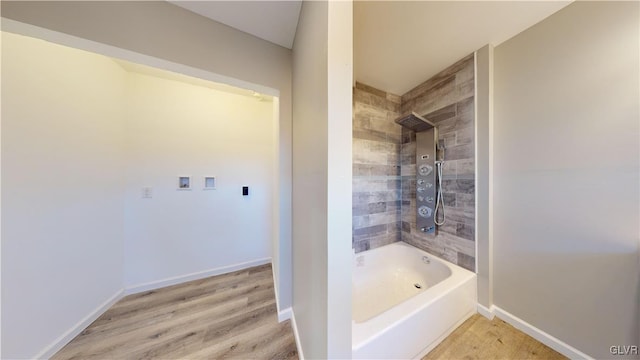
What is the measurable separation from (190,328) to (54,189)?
4.95ft

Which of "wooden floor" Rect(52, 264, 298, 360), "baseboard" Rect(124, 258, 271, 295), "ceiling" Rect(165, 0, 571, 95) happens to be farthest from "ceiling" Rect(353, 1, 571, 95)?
"baseboard" Rect(124, 258, 271, 295)

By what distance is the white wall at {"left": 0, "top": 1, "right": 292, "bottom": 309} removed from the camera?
0.92 meters

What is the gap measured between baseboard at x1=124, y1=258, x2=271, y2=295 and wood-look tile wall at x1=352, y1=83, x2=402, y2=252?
154 cm

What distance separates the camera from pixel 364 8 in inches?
46.3

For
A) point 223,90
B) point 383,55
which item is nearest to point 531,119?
point 383,55

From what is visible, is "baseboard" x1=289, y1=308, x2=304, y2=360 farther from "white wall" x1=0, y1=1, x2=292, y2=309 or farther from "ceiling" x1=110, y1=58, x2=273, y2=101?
"ceiling" x1=110, y1=58, x2=273, y2=101

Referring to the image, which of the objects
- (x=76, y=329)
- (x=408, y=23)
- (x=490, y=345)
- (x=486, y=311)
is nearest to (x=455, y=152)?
(x=408, y=23)

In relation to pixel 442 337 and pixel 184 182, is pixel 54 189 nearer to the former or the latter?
pixel 184 182

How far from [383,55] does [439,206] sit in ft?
5.41

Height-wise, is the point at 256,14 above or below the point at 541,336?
above

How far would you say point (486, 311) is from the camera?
151 centimetres

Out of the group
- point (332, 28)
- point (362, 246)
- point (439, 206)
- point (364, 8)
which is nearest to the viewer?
point (332, 28)

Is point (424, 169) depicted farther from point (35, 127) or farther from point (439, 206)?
point (35, 127)
